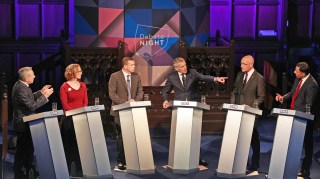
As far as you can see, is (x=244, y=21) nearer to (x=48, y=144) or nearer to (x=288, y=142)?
(x=288, y=142)

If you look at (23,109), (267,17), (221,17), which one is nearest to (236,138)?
(23,109)

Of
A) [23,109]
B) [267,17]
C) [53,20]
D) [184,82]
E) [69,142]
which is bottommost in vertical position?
[69,142]

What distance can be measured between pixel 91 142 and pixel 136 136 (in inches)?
23.2

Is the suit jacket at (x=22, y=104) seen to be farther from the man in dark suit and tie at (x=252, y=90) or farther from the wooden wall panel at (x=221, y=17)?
the wooden wall panel at (x=221, y=17)

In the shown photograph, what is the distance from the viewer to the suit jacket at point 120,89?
703 cm

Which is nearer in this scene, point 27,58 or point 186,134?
point 186,134

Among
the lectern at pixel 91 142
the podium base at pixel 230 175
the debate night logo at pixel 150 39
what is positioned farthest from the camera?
the debate night logo at pixel 150 39

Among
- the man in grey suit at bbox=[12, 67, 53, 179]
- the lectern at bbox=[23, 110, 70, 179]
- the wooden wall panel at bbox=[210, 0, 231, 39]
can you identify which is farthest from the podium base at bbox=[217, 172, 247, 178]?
the wooden wall panel at bbox=[210, 0, 231, 39]

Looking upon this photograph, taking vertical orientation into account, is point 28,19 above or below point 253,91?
above

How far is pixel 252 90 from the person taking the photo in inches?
267

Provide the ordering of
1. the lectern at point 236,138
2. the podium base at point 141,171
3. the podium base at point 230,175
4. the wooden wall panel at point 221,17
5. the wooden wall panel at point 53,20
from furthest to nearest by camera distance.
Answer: the wooden wall panel at point 221,17 < the wooden wall panel at point 53,20 < the podium base at point 141,171 < the podium base at point 230,175 < the lectern at point 236,138

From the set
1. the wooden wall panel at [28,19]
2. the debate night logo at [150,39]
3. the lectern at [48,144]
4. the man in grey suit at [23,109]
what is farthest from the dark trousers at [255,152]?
the wooden wall panel at [28,19]

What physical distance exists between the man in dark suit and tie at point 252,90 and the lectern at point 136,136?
1267 millimetres

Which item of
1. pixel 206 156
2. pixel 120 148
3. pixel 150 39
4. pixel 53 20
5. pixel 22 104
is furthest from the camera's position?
pixel 53 20
